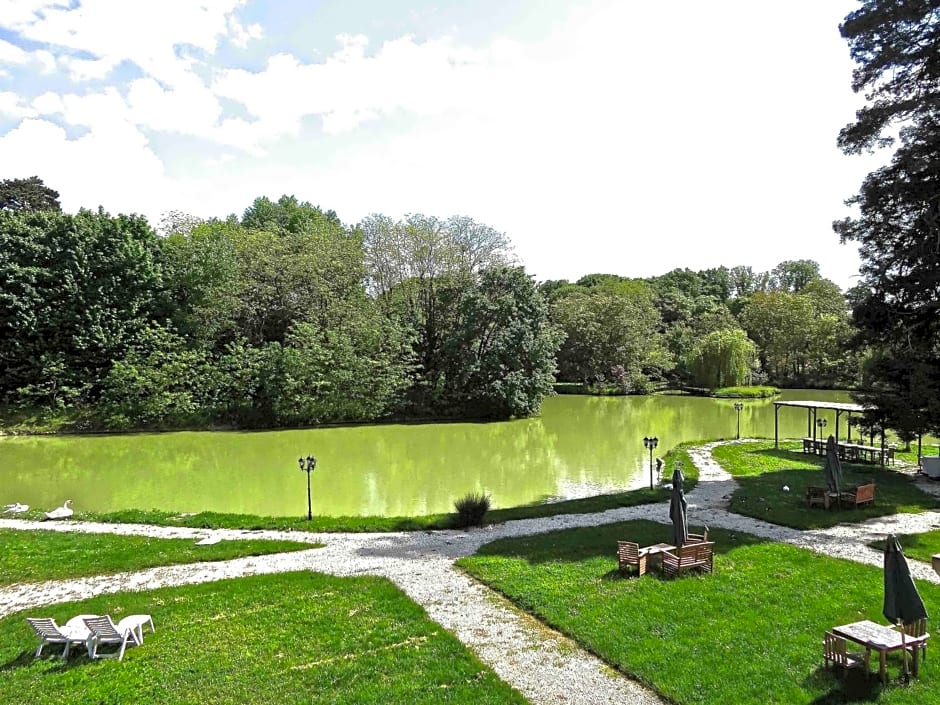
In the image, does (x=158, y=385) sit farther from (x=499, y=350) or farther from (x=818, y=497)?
(x=818, y=497)

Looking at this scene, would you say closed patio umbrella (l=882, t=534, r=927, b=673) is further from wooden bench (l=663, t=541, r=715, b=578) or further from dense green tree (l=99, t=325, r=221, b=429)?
dense green tree (l=99, t=325, r=221, b=429)

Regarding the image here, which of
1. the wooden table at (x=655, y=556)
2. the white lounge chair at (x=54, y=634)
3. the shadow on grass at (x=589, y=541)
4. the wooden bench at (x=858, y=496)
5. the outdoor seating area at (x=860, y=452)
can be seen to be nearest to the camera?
the white lounge chair at (x=54, y=634)

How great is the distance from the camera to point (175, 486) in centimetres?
2050

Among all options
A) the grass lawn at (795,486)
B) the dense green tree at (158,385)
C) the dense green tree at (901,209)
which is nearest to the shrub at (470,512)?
the grass lawn at (795,486)

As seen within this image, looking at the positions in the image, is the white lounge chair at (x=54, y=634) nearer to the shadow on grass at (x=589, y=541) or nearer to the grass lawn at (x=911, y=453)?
the shadow on grass at (x=589, y=541)

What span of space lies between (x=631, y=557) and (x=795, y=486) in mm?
10265

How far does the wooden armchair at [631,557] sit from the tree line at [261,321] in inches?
989

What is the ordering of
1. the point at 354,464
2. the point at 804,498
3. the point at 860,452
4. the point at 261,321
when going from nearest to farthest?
the point at 804,498 → the point at 860,452 → the point at 354,464 → the point at 261,321

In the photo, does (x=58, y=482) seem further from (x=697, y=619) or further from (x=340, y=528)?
(x=697, y=619)

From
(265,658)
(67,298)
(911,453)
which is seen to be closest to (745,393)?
(911,453)

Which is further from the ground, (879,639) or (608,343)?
(608,343)

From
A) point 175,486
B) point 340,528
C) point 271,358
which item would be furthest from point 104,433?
point 340,528

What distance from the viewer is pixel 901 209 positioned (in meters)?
17.8

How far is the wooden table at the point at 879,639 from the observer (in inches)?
Result: 252
